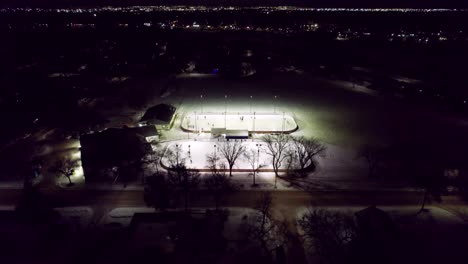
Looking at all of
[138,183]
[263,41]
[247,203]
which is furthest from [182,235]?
[263,41]

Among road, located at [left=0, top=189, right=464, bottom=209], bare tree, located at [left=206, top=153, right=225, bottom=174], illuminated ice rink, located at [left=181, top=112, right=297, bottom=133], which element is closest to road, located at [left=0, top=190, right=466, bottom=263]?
road, located at [left=0, top=189, right=464, bottom=209]

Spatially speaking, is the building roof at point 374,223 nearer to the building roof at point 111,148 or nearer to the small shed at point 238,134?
the small shed at point 238,134

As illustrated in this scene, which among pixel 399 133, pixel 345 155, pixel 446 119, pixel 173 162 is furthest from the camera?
pixel 446 119

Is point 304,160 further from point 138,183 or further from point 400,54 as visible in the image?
point 400,54

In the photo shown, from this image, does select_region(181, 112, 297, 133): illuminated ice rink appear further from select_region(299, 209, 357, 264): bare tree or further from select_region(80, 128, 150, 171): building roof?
select_region(299, 209, 357, 264): bare tree

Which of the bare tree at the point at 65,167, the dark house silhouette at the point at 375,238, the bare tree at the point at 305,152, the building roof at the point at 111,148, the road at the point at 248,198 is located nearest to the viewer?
the dark house silhouette at the point at 375,238

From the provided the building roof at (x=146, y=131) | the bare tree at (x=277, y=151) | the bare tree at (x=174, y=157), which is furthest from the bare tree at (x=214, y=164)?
the building roof at (x=146, y=131)
